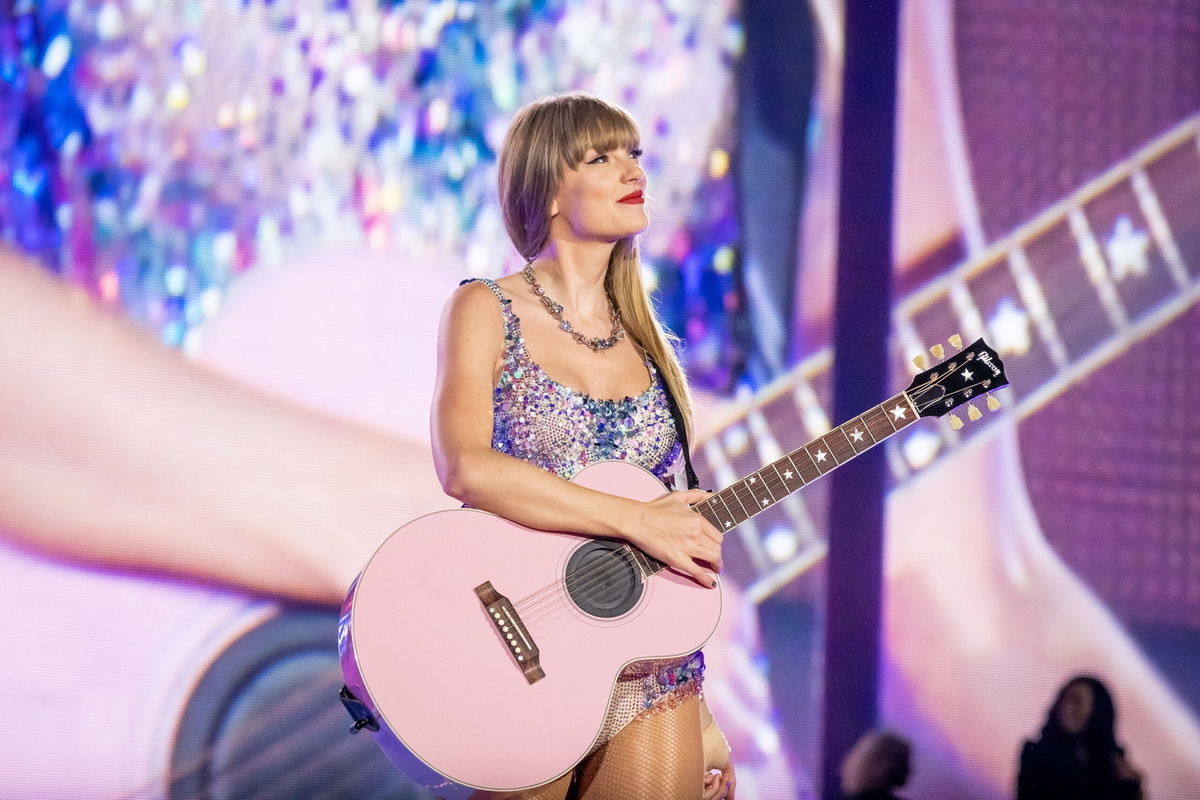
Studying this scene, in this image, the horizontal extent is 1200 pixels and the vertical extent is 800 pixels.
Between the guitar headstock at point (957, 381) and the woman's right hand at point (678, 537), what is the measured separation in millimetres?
484

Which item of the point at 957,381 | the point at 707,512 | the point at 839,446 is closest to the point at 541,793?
the point at 707,512

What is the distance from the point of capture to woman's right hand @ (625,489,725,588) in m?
1.83

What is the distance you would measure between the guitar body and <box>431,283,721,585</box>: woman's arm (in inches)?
1.9

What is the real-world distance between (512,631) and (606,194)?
32.2 inches

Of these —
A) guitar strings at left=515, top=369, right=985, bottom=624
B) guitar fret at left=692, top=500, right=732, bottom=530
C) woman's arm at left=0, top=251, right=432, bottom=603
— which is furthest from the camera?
woman's arm at left=0, top=251, right=432, bottom=603

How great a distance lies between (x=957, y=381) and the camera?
2.06 metres

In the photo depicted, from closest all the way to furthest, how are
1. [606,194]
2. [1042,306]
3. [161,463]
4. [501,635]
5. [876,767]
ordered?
[501,635] → [606,194] → [161,463] → [876,767] → [1042,306]

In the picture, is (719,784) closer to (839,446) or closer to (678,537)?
(678,537)

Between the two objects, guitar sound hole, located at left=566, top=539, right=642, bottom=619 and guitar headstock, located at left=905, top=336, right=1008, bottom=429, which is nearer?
guitar sound hole, located at left=566, top=539, right=642, bottom=619

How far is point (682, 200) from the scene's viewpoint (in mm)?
3486

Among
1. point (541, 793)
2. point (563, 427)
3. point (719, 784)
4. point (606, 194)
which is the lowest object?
point (719, 784)

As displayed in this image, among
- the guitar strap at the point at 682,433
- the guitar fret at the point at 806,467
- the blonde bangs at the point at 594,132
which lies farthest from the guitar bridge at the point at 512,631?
the blonde bangs at the point at 594,132

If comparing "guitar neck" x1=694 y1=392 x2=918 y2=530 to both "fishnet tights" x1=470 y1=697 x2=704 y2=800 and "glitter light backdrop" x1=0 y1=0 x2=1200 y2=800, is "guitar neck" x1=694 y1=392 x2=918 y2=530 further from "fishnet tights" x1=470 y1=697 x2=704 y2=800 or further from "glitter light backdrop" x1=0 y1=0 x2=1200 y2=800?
"glitter light backdrop" x1=0 y1=0 x2=1200 y2=800

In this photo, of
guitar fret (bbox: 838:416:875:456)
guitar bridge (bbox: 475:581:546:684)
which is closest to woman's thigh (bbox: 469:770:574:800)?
guitar bridge (bbox: 475:581:546:684)
